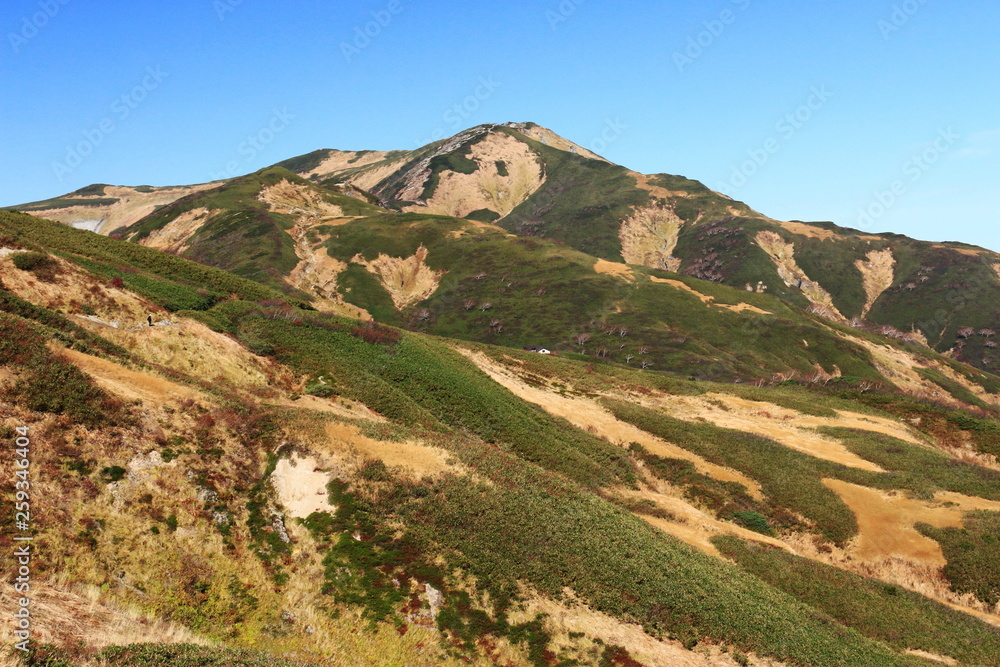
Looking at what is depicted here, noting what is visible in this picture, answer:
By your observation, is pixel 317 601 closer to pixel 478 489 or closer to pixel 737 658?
pixel 478 489

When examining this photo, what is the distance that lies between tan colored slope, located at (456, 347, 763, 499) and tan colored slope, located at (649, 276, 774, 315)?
9400 centimetres

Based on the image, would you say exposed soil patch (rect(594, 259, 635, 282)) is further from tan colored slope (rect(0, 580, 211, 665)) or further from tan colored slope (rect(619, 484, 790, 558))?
tan colored slope (rect(0, 580, 211, 665))

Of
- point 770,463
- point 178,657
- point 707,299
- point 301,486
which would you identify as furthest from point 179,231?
point 178,657

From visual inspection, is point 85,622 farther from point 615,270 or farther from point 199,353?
point 615,270

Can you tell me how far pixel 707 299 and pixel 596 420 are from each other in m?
101

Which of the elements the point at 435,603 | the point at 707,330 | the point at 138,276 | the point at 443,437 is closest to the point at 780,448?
the point at 443,437

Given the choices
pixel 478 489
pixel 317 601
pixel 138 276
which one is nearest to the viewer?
pixel 317 601

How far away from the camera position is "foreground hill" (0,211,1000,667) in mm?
17562

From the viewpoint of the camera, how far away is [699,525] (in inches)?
1367

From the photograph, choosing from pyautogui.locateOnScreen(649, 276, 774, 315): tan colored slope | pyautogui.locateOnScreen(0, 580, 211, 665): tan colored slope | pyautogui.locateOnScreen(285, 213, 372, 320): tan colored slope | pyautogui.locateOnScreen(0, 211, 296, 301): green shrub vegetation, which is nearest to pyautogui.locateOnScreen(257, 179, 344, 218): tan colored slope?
pyautogui.locateOnScreen(285, 213, 372, 320): tan colored slope

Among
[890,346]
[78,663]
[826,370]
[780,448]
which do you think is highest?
→ [890,346]

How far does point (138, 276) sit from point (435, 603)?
43.5 meters

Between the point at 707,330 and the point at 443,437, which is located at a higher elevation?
the point at 707,330

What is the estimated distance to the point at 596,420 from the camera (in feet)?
171
